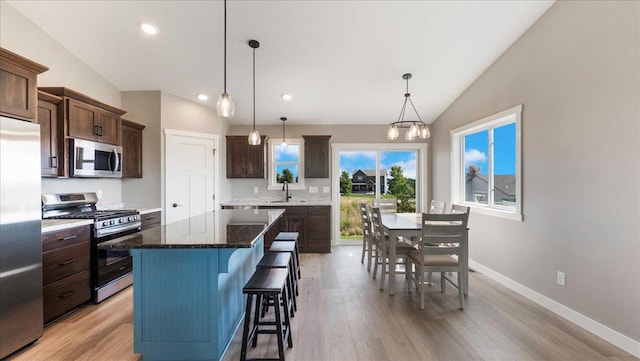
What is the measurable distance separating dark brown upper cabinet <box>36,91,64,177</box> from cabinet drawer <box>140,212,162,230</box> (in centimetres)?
100

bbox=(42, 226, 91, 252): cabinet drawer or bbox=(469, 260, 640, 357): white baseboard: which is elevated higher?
bbox=(42, 226, 91, 252): cabinet drawer

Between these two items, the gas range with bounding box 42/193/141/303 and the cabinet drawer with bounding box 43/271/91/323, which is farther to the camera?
the gas range with bounding box 42/193/141/303

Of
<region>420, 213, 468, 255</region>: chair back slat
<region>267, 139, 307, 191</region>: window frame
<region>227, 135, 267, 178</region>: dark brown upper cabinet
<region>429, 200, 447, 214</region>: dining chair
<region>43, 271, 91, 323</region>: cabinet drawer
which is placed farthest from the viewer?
<region>267, 139, 307, 191</region>: window frame

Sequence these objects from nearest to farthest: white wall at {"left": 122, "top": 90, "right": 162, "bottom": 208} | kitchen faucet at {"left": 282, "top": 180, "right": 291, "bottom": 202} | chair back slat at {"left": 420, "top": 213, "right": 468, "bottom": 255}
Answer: chair back slat at {"left": 420, "top": 213, "right": 468, "bottom": 255} → white wall at {"left": 122, "top": 90, "right": 162, "bottom": 208} → kitchen faucet at {"left": 282, "top": 180, "right": 291, "bottom": 202}

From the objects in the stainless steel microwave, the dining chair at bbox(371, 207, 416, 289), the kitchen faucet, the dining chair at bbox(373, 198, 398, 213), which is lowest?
the dining chair at bbox(371, 207, 416, 289)

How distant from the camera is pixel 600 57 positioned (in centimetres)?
224

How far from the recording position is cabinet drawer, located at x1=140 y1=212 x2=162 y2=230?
3.57 meters

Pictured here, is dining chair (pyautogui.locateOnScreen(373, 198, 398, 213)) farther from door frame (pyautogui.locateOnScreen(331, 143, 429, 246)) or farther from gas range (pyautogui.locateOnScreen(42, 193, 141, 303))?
gas range (pyautogui.locateOnScreen(42, 193, 141, 303))

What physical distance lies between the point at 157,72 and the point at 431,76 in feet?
12.3

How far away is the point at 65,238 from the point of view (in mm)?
2475

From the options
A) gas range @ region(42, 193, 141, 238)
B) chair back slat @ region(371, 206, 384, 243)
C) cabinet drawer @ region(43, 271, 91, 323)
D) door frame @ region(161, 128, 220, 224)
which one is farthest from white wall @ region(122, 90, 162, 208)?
chair back slat @ region(371, 206, 384, 243)

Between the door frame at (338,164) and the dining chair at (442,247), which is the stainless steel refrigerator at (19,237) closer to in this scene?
the dining chair at (442,247)

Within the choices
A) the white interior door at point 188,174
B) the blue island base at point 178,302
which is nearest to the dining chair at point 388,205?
the white interior door at point 188,174

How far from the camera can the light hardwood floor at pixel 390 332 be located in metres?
2.01
